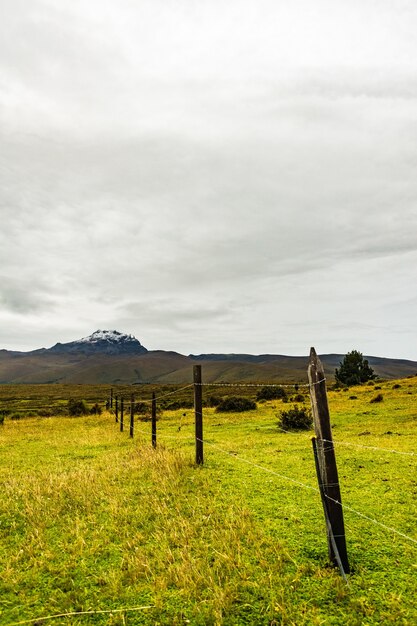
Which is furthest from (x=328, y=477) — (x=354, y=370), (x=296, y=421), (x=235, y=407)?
(x=354, y=370)

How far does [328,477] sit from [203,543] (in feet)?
7.59

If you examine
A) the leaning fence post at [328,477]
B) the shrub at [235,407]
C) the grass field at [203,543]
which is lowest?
the grass field at [203,543]

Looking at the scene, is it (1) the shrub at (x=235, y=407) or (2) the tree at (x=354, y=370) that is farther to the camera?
(2) the tree at (x=354, y=370)

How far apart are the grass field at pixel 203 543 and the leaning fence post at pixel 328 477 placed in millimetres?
289

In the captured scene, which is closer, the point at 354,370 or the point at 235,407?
the point at 235,407

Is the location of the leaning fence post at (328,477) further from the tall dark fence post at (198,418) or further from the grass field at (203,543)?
the tall dark fence post at (198,418)

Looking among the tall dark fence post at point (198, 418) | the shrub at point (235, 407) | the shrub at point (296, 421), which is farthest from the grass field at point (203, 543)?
the shrub at point (235, 407)

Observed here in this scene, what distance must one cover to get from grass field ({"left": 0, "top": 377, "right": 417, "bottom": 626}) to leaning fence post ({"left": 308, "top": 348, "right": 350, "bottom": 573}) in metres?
0.29

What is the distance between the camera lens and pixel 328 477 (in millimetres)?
5027

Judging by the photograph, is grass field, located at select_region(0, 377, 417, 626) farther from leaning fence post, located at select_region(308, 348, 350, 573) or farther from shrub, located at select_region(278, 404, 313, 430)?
shrub, located at select_region(278, 404, 313, 430)

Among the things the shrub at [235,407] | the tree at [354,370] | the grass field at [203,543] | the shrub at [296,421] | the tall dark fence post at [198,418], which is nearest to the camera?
the grass field at [203,543]

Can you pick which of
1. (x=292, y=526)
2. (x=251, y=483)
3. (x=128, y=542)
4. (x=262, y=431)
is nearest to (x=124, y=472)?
(x=251, y=483)

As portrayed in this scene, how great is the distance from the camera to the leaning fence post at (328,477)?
496 cm

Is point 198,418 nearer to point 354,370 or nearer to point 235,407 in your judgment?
point 235,407
